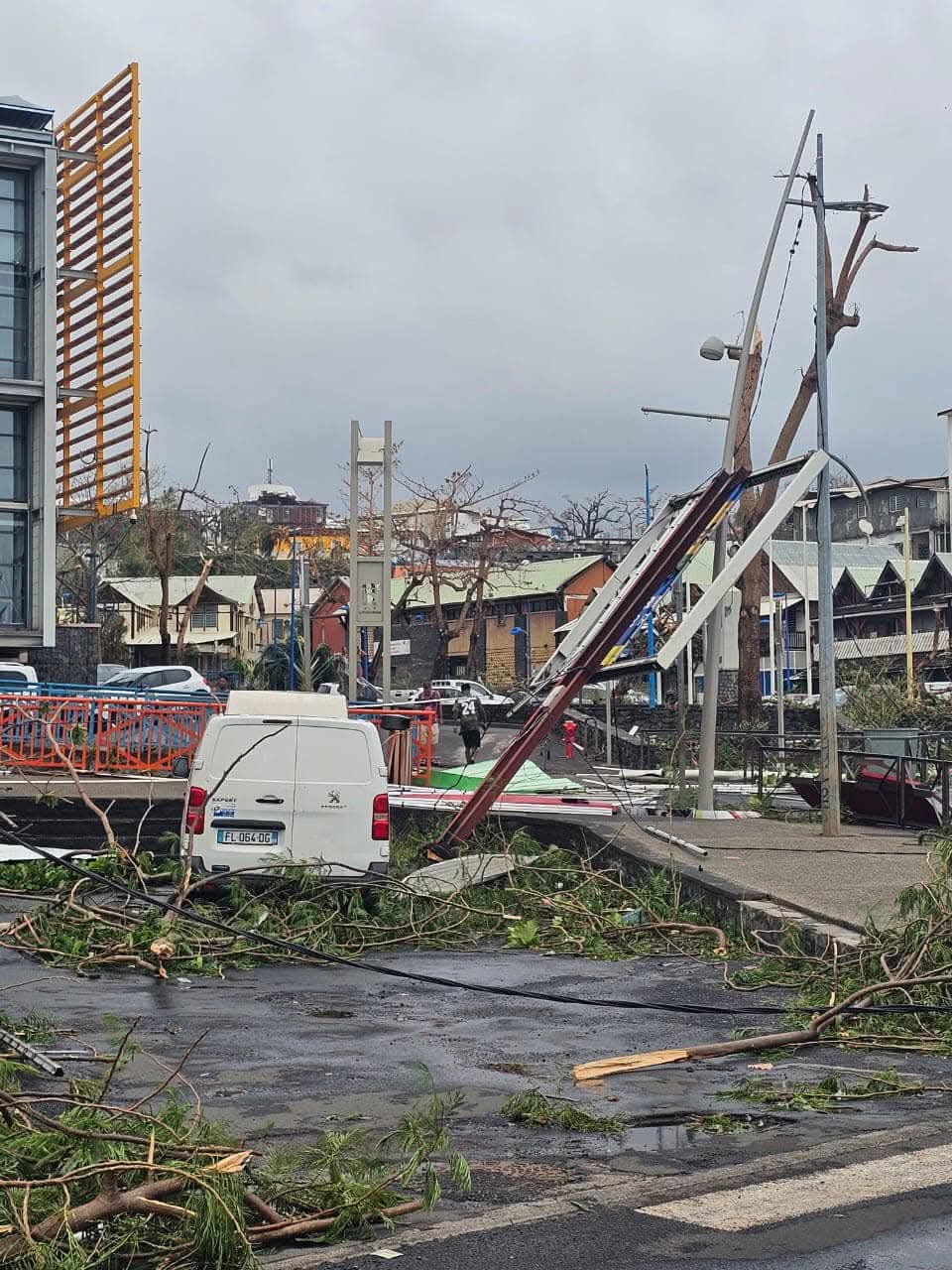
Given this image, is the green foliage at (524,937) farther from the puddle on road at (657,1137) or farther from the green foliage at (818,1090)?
the puddle on road at (657,1137)

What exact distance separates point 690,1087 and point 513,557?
246ft

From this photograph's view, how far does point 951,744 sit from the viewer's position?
98.6 ft

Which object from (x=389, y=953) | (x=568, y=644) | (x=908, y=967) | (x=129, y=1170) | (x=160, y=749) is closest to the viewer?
(x=129, y=1170)

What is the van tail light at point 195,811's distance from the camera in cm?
1427

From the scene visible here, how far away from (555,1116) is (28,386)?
33.6m

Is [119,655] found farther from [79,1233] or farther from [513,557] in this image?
[79,1233]

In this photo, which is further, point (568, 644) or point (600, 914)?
point (568, 644)

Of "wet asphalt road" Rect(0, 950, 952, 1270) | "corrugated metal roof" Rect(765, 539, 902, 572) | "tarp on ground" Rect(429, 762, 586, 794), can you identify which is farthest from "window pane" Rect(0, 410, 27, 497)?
"corrugated metal roof" Rect(765, 539, 902, 572)

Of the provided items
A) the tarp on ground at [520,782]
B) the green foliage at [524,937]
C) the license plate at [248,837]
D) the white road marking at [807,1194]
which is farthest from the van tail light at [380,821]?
the tarp on ground at [520,782]

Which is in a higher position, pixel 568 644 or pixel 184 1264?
pixel 568 644

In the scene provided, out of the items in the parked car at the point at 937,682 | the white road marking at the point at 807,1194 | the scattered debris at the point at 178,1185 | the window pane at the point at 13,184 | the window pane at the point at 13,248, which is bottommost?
the white road marking at the point at 807,1194

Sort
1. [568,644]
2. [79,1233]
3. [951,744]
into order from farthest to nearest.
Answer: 1. [951,744]
2. [568,644]
3. [79,1233]

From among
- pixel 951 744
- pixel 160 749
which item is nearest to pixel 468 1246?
pixel 160 749

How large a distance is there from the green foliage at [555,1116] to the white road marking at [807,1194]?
1.11m
